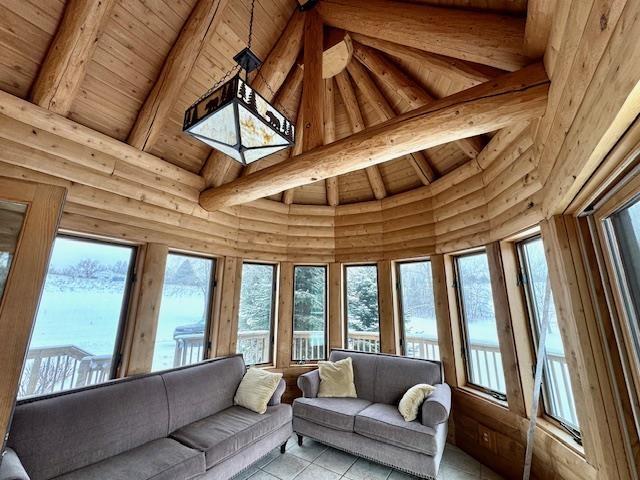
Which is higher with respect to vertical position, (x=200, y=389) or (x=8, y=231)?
(x=8, y=231)

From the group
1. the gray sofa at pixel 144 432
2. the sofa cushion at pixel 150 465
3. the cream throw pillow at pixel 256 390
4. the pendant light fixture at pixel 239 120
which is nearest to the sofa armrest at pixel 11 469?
the gray sofa at pixel 144 432

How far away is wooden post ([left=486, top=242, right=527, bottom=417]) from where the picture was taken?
2.84 meters

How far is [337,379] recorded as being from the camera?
3750 millimetres

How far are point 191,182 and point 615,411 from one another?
4.76 metres

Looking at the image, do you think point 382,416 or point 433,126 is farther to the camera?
point 382,416

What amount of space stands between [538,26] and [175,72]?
325 cm

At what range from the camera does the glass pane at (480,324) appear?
3318 millimetres

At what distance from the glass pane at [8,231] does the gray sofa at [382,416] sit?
313cm

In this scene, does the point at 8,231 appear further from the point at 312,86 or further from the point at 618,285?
the point at 618,285

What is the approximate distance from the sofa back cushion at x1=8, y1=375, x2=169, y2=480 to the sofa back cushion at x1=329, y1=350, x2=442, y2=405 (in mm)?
2406

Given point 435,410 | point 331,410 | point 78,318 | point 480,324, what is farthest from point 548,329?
point 78,318

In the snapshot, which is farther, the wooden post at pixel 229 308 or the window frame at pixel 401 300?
the window frame at pixel 401 300

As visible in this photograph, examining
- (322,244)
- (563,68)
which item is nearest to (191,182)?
(322,244)

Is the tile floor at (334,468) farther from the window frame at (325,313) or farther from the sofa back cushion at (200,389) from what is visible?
the window frame at (325,313)
